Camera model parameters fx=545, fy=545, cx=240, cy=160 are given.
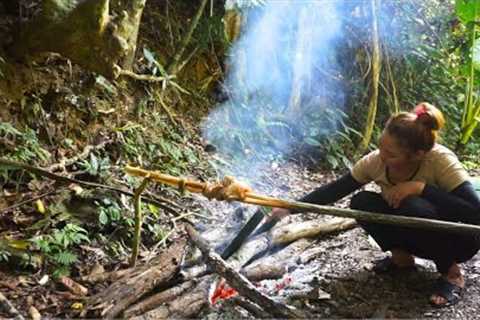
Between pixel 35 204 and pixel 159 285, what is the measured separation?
1.06 metres

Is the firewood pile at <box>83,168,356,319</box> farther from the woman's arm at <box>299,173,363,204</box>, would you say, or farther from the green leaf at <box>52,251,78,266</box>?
the woman's arm at <box>299,173,363,204</box>

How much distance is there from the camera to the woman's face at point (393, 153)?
2674mm

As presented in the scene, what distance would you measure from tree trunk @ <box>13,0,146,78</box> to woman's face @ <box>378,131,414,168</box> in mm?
1759

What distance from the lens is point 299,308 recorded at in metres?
2.71

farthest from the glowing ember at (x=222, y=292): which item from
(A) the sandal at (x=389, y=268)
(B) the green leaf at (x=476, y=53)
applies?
(B) the green leaf at (x=476, y=53)

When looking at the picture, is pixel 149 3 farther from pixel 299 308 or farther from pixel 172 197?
pixel 299 308

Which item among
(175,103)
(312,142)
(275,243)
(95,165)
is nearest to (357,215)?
(275,243)

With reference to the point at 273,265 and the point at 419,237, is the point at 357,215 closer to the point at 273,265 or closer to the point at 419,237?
the point at 419,237

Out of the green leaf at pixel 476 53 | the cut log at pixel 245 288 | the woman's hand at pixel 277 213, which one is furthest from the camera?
the green leaf at pixel 476 53

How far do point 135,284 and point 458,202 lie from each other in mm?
1607

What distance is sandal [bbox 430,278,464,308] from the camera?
281 centimetres

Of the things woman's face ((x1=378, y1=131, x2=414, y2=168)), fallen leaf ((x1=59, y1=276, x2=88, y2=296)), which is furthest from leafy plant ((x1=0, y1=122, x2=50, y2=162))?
woman's face ((x1=378, y1=131, x2=414, y2=168))

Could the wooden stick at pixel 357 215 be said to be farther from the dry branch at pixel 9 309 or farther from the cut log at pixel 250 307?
the dry branch at pixel 9 309

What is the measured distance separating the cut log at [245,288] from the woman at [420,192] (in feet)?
2.05
